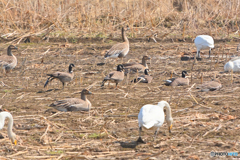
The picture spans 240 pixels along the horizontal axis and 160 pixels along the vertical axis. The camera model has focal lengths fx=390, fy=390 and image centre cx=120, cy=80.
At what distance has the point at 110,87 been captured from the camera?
9906mm

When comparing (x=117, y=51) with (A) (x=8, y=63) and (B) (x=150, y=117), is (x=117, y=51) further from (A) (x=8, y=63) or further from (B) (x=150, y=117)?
(B) (x=150, y=117)

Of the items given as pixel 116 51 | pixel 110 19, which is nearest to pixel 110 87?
pixel 116 51

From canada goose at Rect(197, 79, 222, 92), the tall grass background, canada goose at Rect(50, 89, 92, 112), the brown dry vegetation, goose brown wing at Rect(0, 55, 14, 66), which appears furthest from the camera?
the tall grass background

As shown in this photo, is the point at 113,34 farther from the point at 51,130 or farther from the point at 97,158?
the point at 97,158

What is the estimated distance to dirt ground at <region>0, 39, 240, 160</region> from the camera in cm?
566

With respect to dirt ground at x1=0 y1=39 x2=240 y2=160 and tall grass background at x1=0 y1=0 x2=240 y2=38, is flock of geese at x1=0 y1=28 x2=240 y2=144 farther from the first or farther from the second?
tall grass background at x1=0 y1=0 x2=240 y2=38

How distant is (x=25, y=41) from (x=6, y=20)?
1835mm

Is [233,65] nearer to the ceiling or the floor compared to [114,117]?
nearer to the ceiling

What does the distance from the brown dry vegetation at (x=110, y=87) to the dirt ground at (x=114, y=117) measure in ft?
0.05

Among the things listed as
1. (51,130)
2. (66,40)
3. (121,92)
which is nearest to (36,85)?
(121,92)

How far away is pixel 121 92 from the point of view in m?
9.27

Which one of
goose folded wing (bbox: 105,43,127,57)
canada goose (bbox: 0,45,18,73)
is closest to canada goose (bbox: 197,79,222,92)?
goose folded wing (bbox: 105,43,127,57)

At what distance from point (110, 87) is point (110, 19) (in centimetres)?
877

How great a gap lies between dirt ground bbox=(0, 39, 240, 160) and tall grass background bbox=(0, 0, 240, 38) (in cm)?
439
